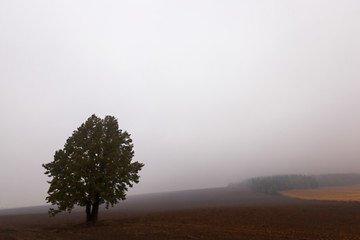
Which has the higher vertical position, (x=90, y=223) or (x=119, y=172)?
(x=119, y=172)

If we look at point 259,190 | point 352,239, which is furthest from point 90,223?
point 259,190

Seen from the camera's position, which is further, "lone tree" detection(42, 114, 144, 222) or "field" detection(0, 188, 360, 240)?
"lone tree" detection(42, 114, 144, 222)

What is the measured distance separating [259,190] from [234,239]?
18496 cm

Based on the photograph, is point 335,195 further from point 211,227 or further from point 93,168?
point 93,168

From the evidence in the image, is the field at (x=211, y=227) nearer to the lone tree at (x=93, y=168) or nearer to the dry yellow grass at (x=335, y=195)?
the lone tree at (x=93, y=168)

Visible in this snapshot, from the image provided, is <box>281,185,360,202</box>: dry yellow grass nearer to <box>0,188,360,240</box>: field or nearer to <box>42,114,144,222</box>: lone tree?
<box>0,188,360,240</box>: field

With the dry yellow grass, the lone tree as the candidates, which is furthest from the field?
the dry yellow grass

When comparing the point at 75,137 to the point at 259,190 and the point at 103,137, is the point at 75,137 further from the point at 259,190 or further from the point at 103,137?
the point at 259,190

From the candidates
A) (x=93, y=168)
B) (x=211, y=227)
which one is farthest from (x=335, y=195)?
(x=93, y=168)

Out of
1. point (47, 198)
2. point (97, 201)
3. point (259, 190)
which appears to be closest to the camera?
point (47, 198)

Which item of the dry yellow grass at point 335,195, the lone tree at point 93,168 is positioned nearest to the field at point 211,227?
the lone tree at point 93,168

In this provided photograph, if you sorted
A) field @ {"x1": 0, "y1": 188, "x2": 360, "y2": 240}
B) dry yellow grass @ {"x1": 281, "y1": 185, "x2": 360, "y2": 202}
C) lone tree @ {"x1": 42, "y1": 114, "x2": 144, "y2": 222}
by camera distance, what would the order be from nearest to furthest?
field @ {"x1": 0, "y1": 188, "x2": 360, "y2": 240} → lone tree @ {"x1": 42, "y1": 114, "x2": 144, "y2": 222} → dry yellow grass @ {"x1": 281, "y1": 185, "x2": 360, "y2": 202}

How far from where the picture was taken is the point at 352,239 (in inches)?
860

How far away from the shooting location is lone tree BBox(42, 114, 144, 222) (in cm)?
3161
